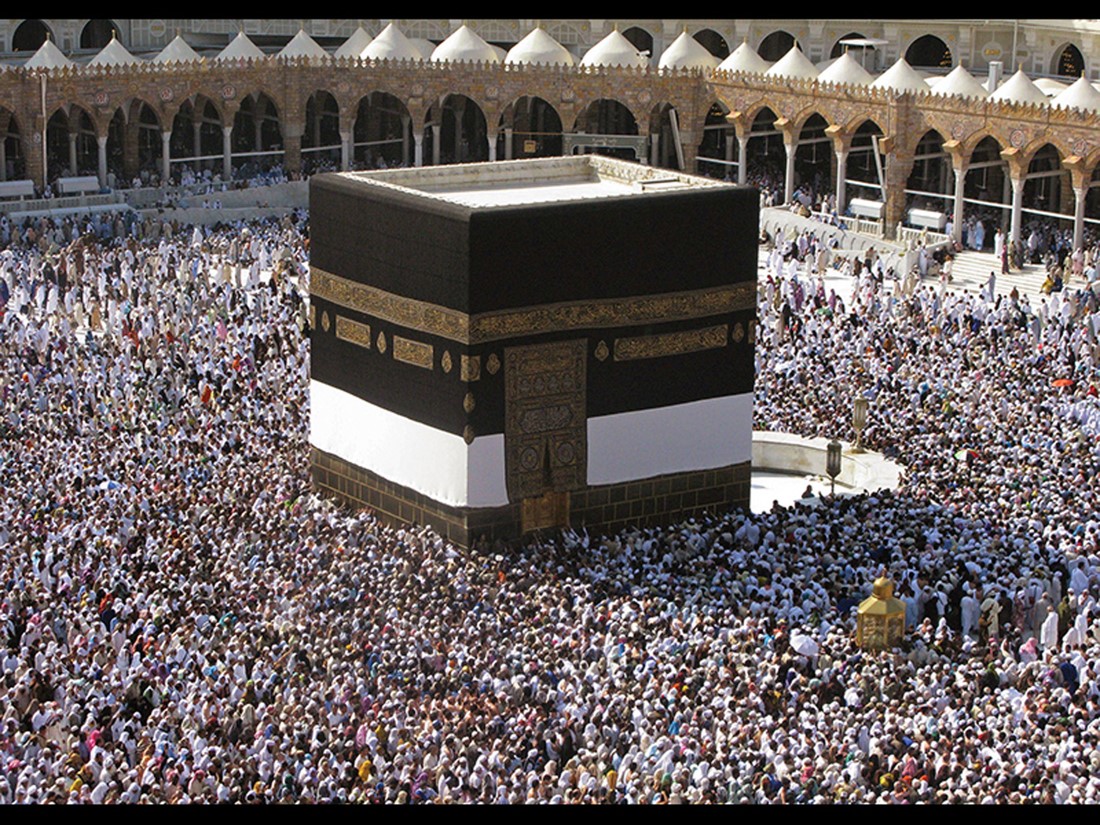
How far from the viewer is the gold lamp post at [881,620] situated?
16531 mm

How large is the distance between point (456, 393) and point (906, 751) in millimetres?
6819

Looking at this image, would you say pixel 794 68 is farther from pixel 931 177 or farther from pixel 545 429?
pixel 545 429

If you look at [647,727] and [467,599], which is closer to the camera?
[647,727]

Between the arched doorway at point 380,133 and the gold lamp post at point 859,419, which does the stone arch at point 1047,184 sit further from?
the arched doorway at point 380,133

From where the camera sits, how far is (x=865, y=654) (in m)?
16.2

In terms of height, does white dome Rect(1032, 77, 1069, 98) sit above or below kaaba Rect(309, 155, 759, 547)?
above

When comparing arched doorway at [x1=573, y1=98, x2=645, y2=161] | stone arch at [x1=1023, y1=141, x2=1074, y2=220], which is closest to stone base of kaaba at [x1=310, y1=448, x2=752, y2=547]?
stone arch at [x1=1023, y1=141, x2=1074, y2=220]

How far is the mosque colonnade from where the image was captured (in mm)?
32531

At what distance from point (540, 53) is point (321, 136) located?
6146 millimetres

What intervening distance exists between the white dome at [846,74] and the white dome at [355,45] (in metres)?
8.74

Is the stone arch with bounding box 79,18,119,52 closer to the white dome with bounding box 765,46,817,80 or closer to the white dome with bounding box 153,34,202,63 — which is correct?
the white dome with bounding box 153,34,202,63

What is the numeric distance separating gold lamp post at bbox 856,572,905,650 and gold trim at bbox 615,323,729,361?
4460 millimetres
